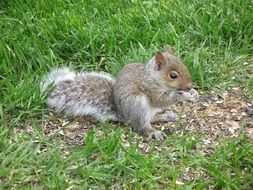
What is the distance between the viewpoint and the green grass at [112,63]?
3936 mm

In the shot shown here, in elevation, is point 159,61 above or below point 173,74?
above

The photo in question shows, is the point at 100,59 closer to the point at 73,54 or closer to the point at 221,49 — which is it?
the point at 73,54

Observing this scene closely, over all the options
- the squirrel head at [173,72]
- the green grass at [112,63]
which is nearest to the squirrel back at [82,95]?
the green grass at [112,63]

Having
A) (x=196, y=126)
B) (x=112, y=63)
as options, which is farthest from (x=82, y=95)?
(x=196, y=126)

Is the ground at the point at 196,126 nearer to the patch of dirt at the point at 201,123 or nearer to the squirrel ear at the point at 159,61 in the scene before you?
the patch of dirt at the point at 201,123

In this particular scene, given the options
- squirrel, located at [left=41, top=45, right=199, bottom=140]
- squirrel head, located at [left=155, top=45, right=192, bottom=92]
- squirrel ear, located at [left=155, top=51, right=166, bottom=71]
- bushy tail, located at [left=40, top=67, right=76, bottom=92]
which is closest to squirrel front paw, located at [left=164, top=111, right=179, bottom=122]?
squirrel, located at [left=41, top=45, right=199, bottom=140]

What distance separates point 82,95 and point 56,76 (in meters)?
0.31

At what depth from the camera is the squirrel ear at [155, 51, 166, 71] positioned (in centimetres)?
445

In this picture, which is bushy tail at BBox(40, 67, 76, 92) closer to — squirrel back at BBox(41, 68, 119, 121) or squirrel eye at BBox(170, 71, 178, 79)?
squirrel back at BBox(41, 68, 119, 121)

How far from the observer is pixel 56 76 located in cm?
480

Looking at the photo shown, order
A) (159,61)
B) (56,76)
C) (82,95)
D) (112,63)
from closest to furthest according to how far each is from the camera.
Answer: (159,61)
(82,95)
(56,76)
(112,63)

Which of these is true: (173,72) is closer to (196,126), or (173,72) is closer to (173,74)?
(173,74)

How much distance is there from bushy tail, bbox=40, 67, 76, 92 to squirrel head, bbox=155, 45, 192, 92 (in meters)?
0.71

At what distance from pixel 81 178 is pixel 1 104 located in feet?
3.21
